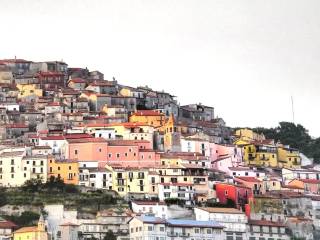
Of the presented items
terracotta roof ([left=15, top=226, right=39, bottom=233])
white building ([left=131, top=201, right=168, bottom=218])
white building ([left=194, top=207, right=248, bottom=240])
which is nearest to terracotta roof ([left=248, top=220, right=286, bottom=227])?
white building ([left=194, top=207, right=248, bottom=240])

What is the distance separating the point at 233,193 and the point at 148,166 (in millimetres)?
5561

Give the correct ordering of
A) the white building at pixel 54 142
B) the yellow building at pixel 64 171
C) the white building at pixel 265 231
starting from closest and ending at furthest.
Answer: the white building at pixel 265 231, the yellow building at pixel 64 171, the white building at pixel 54 142

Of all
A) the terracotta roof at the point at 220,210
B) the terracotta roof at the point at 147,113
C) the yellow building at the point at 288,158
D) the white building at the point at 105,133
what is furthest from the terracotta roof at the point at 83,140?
the yellow building at the point at 288,158

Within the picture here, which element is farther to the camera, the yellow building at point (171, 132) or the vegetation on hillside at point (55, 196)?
the yellow building at point (171, 132)

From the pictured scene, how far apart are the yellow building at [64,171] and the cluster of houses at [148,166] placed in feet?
0.19

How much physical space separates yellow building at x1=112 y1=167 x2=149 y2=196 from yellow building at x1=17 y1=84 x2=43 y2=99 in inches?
687

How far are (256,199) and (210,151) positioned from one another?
8.65m

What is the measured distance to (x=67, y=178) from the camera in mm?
72188

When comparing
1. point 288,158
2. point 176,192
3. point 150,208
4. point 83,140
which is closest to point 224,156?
point 288,158

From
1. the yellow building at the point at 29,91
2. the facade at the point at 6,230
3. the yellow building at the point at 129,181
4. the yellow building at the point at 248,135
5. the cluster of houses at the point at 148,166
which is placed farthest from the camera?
the yellow building at the point at 248,135

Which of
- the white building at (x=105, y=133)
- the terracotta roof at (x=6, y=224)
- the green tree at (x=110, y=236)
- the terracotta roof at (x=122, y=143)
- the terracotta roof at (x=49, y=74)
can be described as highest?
the terracotta roof at (x=49, y=74)

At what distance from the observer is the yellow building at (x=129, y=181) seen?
72.5m

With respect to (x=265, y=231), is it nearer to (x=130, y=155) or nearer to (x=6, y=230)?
(x=130, y=155)

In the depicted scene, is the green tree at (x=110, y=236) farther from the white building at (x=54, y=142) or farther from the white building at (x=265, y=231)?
the white building at (x=54, y=142)
